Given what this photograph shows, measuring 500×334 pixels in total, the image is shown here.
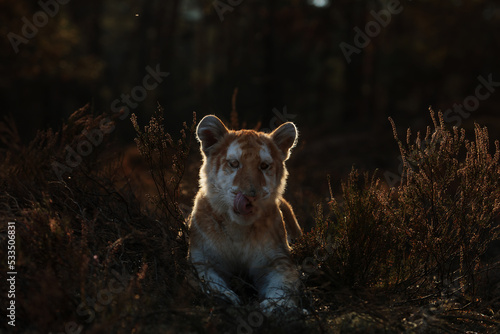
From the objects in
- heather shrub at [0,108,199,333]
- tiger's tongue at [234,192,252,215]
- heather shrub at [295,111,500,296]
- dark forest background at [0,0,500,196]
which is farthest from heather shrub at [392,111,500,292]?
dark forest background at [0,0,500,196]

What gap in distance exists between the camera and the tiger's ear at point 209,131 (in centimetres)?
516

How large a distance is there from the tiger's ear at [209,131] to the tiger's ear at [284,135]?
0.52m

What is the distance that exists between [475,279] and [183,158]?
310cm

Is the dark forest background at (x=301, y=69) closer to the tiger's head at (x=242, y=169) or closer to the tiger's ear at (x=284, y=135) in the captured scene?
the tiger's ear at (x=284, y=135)

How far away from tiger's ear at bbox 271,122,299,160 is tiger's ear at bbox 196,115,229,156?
52 cm

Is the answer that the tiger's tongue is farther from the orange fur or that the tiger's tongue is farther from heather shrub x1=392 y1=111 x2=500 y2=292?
heather shrub x1=392 y1=111 x2=500 y2=292

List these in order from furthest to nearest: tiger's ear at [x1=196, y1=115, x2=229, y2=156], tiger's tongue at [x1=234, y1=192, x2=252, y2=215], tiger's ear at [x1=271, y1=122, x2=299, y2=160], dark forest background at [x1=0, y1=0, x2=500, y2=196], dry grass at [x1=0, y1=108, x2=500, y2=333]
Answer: dark forest background at [x1=0, y1=0, x2=500, y2=196], tiger's ear at [x1=271, y1=122, x2=299, y2=160], tiger's ear at [x1=196, y1=115, x2=229, y2=156], tiger's tongue at [x1=234, y1=192, x2=252, y2=215], dry grass at [x1=0, y1=108, x2=500, y2=333]

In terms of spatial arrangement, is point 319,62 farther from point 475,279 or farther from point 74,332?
point 74,332

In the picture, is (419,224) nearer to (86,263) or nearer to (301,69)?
(86,263)

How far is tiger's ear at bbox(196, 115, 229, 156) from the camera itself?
5156mm

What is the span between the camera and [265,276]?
480cm

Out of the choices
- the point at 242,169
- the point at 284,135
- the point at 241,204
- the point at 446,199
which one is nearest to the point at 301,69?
the point at 284,135

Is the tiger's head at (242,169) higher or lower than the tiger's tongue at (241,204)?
higher

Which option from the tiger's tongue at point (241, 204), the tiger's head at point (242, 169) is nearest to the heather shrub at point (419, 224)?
the tiger's head at point (242, 169)
